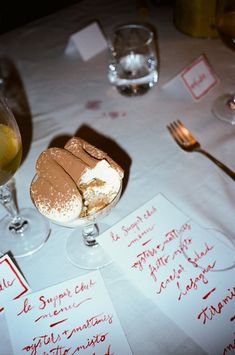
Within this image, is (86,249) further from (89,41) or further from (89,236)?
(89,41)

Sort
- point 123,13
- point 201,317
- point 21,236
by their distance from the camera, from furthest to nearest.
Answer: point 123,13, point 21,236, point 201,317

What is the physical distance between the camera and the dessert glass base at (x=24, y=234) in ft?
1.80

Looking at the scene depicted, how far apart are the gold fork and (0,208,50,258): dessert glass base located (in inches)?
10.5

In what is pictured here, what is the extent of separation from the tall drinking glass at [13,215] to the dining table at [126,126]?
2cm

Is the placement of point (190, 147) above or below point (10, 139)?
below

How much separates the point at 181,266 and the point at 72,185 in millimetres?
177

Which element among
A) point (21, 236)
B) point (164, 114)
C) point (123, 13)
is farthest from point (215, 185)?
point (123, 13)

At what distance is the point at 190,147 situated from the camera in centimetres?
64

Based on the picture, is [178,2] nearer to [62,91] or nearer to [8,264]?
[62,91]

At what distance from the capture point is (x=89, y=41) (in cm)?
89

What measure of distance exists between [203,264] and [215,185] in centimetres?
15

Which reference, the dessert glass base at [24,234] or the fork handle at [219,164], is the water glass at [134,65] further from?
the dessert glass base at [24,234]

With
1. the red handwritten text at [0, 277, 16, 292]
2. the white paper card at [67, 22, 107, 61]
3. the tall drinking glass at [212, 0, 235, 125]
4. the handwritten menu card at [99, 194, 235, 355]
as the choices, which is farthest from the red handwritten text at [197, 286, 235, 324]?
the white paper card at [67, 22, 107, 61]

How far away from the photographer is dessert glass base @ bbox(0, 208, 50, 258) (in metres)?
0.55
